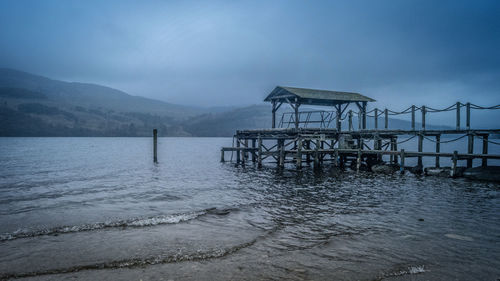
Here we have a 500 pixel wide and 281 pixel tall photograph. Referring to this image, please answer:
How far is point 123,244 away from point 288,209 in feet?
22.4

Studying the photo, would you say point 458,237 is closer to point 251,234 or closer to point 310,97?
point 251,234

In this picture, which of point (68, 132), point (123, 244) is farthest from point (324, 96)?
point (68, 132)

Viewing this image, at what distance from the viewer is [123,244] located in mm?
8070

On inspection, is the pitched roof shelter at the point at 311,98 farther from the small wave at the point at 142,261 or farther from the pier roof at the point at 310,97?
the small wave at the point at 142,261

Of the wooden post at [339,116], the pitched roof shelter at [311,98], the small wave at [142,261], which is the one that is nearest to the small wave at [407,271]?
the small wave at [142,261]

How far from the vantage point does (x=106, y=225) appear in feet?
32.9

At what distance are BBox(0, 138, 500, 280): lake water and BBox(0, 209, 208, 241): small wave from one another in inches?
1.4

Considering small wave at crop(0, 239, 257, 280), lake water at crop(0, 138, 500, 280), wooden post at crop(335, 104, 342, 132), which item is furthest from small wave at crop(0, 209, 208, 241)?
wooden post at crop(335, 104, 342, 132)

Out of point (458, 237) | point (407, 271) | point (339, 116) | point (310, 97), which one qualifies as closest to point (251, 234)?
point (407, 271)

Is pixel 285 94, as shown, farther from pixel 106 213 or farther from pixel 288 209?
pixel 106 213

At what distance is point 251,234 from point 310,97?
67.2ft

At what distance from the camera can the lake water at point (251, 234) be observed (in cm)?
644

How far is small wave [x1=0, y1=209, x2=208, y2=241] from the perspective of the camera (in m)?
8.95

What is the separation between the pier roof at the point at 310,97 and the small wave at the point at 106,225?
18.7 meters
